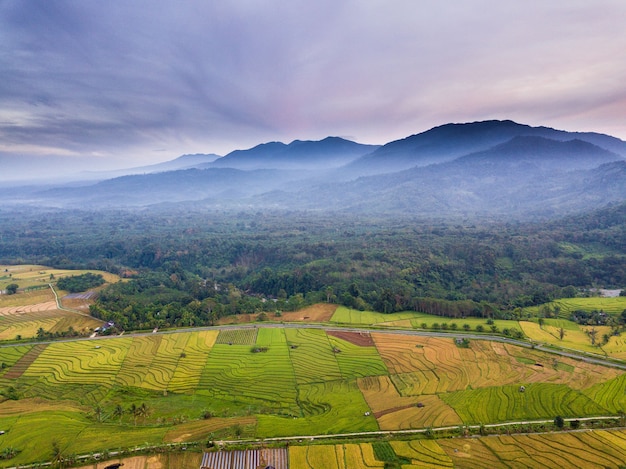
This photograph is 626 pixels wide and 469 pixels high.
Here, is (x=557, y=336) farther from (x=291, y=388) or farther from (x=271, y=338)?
(x=271, y=338)

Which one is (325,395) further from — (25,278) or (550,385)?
(25,278)

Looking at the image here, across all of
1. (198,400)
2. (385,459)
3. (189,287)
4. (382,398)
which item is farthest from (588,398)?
(189,287)

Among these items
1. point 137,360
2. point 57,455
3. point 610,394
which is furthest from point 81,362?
point 610,394

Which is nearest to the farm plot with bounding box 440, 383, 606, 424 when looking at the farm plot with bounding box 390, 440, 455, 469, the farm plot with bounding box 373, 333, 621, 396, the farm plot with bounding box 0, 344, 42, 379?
the farm plot with bounding box 373, 333, 621, 396

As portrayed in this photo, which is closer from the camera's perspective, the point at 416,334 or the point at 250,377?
the point at 250,377

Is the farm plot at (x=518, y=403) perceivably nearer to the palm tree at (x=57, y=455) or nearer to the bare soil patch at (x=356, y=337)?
the bare soil patch at (x=356, y=337)

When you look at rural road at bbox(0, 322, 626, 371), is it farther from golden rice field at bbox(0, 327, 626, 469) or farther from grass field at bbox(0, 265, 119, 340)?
grass field at bbox(0, 265, 119, 340)
